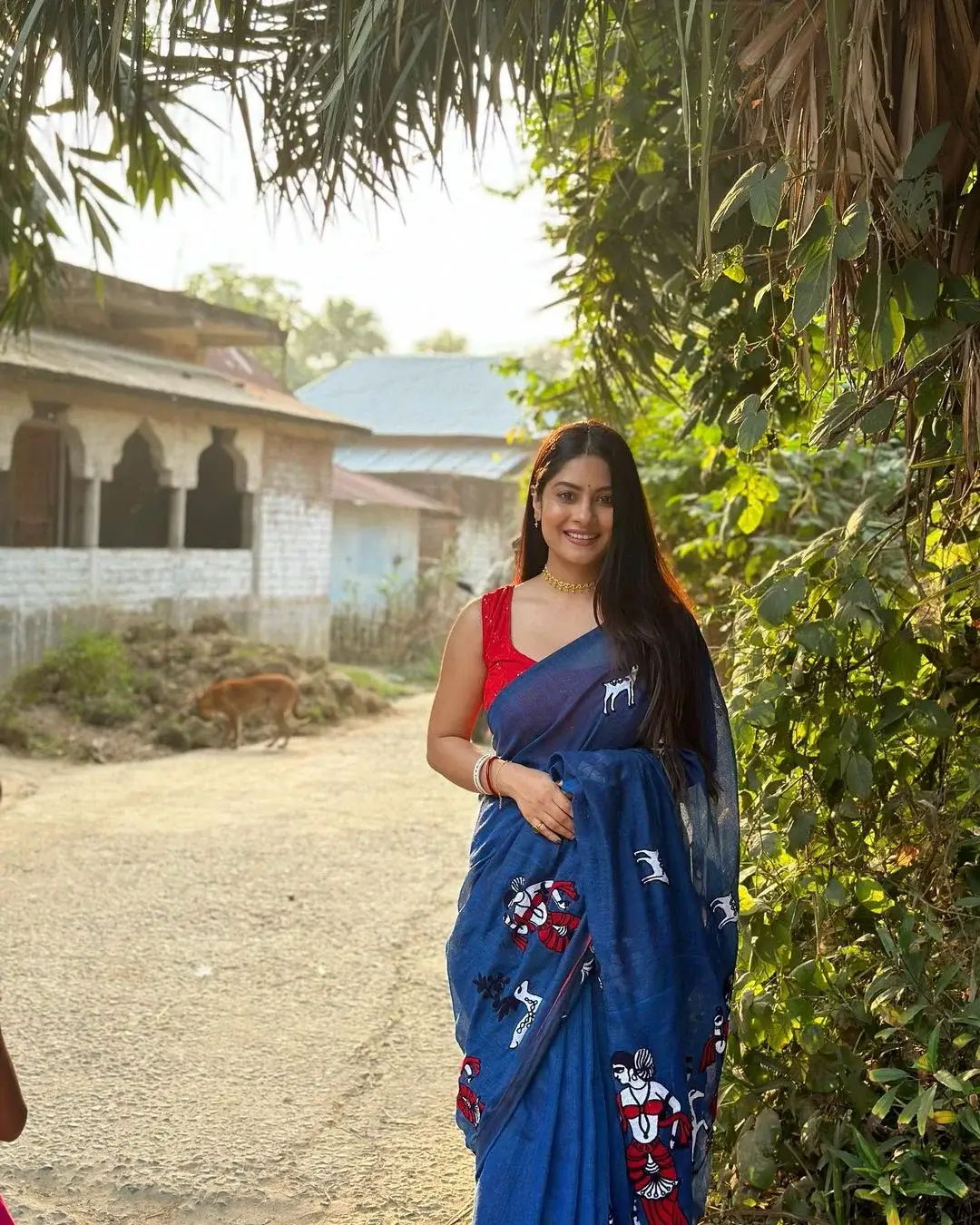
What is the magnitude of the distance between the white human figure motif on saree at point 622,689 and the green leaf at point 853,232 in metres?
0.88

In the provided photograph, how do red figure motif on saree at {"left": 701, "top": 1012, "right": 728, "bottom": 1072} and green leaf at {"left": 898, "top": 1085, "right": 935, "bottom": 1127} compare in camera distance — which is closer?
green leaf at {"left": 898, "top": 1085, "right": 935, "bottom": 1127}

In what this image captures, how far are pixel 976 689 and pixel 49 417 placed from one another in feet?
43.1

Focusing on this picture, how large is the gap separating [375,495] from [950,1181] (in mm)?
19692

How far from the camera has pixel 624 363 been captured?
4.37 metres

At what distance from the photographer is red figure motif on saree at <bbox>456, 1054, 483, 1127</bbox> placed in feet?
8.47

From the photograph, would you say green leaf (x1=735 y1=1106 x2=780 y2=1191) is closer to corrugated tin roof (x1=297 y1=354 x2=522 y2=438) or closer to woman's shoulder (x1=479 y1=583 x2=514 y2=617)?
woman's shoulder (x1=479 y1=583 x2=514 y2=617)

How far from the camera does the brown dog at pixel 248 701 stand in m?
11.8

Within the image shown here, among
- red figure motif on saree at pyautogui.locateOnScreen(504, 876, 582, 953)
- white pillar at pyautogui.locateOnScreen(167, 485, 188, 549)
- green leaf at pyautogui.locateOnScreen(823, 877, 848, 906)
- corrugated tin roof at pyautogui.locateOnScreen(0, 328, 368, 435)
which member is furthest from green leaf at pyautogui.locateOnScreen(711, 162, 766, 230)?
white pillar at pyautogui.locateOnScreen(167, 485, 188, 549)

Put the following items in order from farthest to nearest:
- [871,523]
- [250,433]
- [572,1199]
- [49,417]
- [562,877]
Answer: [250,433]
[49,417]
[871,523]
[562,877]
[572,1199]

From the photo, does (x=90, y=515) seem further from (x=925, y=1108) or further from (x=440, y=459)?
(x=925, y=1108)

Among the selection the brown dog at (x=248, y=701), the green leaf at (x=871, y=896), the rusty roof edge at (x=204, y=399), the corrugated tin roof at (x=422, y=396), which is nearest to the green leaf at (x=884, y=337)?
the green leaf at (x=871, y=896)

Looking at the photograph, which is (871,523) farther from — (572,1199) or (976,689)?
(572,1199)

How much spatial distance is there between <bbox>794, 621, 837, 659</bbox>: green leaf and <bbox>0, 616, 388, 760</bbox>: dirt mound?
8.92 meters

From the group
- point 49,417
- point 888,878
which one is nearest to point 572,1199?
point 888,878
